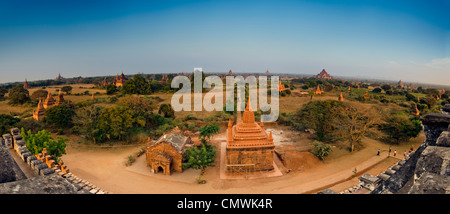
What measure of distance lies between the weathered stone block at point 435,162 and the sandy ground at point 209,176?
1015 cm

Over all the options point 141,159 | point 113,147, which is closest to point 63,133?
point 113,147

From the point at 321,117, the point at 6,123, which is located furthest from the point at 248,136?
the point at 6,123

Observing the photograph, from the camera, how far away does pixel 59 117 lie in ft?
70.8

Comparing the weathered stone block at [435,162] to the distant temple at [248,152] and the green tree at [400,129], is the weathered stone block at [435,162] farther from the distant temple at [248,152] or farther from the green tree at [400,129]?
the green tree at [400,129]

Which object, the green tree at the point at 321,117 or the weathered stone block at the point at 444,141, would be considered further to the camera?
the green tree at the point at 321,117

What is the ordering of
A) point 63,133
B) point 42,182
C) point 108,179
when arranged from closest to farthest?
point 42,182
point 108,179
point 63,133

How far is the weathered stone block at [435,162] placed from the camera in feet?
9.11

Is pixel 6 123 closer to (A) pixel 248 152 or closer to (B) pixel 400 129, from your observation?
(A) pixel 248 152

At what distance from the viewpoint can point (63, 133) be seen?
70.2ft

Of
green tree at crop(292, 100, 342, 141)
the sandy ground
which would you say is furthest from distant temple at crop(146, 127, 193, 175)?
green tree at crop(292, 100, 342, 141)

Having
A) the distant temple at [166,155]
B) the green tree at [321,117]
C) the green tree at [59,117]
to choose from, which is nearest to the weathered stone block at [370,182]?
the distant temple at [166,155]
